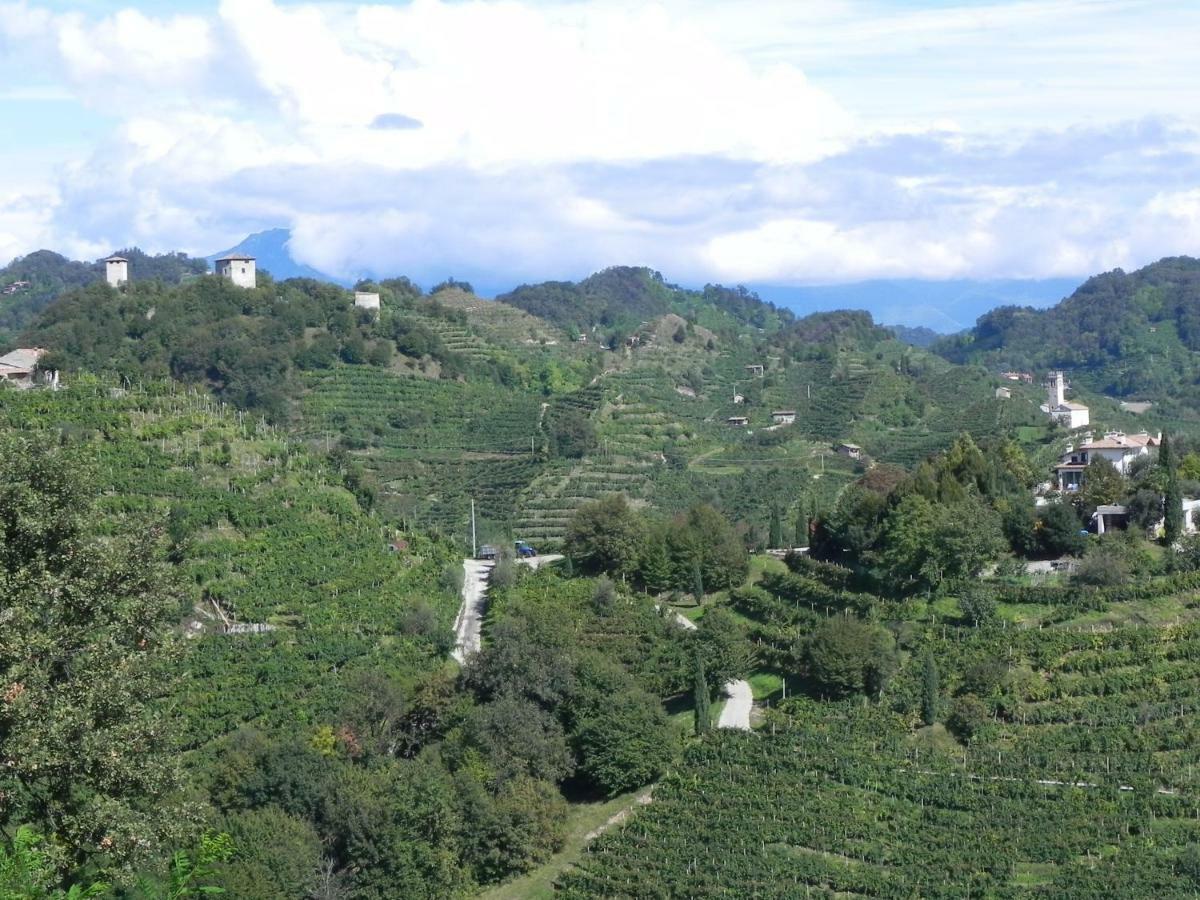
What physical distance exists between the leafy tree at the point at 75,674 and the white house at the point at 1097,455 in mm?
33254

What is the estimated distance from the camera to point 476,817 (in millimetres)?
27547

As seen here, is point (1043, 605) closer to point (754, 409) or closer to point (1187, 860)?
point (1187, 860)

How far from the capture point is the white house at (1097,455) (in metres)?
44.3

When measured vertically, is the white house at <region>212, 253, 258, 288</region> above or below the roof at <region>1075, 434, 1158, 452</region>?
above

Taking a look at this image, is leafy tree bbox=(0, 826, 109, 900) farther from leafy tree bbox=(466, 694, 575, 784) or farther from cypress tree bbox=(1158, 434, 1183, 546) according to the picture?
cypress tree bbox=(1158, 434, 1183, 546)

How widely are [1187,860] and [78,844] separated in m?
17.0

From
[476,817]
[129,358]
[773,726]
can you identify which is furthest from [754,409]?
[476,817]

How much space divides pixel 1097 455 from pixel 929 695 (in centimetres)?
1479

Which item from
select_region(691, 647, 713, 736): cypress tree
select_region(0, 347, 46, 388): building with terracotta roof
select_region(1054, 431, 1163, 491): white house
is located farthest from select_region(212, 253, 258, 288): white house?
select_region(691, 647, 713, 736): cypress tree

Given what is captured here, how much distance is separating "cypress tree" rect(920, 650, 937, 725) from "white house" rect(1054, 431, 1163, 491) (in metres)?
13.5

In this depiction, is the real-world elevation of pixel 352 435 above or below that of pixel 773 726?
above

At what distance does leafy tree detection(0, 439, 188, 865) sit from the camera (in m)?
12.9

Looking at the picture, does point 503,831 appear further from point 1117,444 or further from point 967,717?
point 1117,444

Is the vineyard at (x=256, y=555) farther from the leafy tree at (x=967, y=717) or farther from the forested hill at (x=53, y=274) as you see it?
the forested hill at (x=53, y=274)
